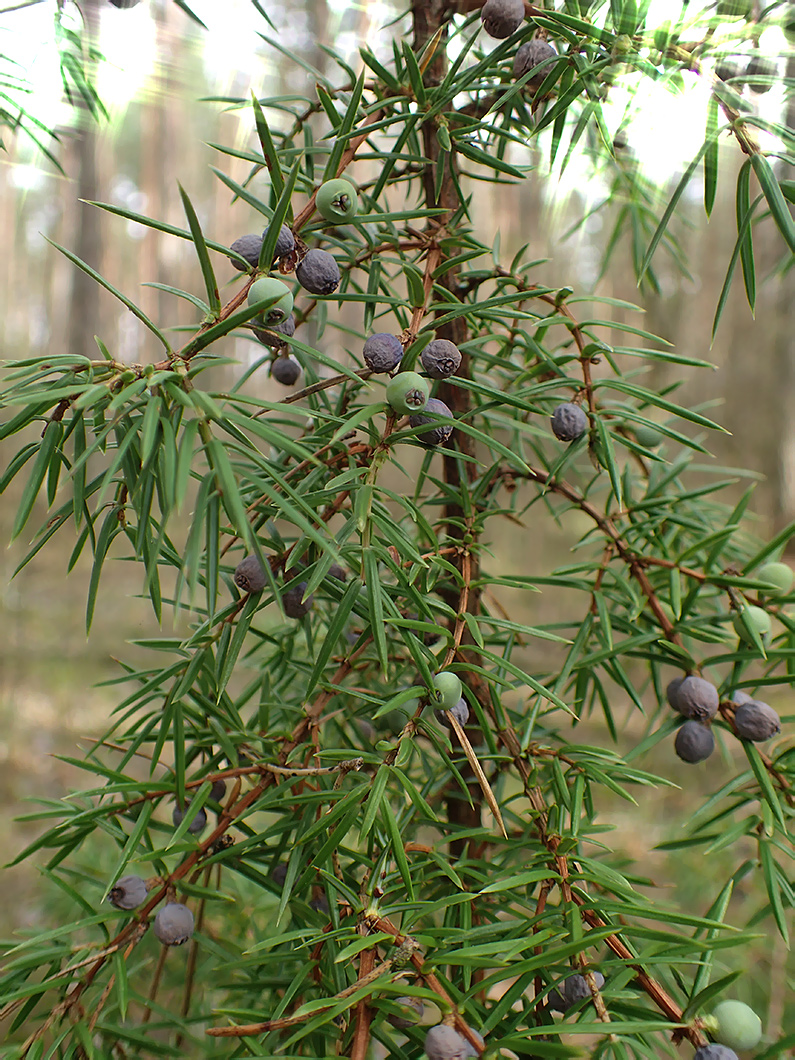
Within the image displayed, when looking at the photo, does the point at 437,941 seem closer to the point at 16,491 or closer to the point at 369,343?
the point at 369,343

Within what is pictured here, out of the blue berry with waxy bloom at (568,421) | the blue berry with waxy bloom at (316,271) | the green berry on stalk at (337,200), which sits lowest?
the blue berry with waxy bloom at (568,421)

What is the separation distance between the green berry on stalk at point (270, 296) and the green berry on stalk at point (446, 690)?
185 mm

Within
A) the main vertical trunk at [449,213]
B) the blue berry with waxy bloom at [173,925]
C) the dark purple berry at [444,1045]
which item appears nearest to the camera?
the dark purple berry at [444,1045]

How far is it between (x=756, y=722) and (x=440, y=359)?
0.89 ft

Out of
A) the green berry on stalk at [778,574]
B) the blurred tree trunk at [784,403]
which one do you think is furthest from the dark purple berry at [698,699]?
the blurred tree trunk at [784,403]

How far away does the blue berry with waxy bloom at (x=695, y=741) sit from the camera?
413 mm

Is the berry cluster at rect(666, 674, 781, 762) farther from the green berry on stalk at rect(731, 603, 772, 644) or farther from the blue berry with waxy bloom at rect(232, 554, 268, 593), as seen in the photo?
the blue berry with waxy bloom at rect(232, 554, 268, 593)

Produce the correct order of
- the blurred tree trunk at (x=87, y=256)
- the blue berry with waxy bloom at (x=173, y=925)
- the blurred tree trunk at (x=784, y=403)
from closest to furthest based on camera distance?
1. the blue berry with waxy bloom at (x=173, y=925)
2. the blurred tree trunk at (x=784, y=403)
3. the blurred tree trunk at (x=87, y=256)

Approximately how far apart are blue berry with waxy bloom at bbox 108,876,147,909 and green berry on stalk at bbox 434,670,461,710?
0.21m

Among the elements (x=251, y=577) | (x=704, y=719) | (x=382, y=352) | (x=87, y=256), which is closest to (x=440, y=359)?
(x=382, y=352)

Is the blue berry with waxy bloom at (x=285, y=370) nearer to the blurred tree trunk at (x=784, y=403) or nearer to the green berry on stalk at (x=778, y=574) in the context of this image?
the green berry on stalk at (x=778, y=574)

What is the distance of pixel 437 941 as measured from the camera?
1.04 ft

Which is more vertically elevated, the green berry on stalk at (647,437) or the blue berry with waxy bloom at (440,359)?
the blue berry with waxy bloom at (440,359)

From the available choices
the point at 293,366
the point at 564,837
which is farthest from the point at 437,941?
the point at 293,366
